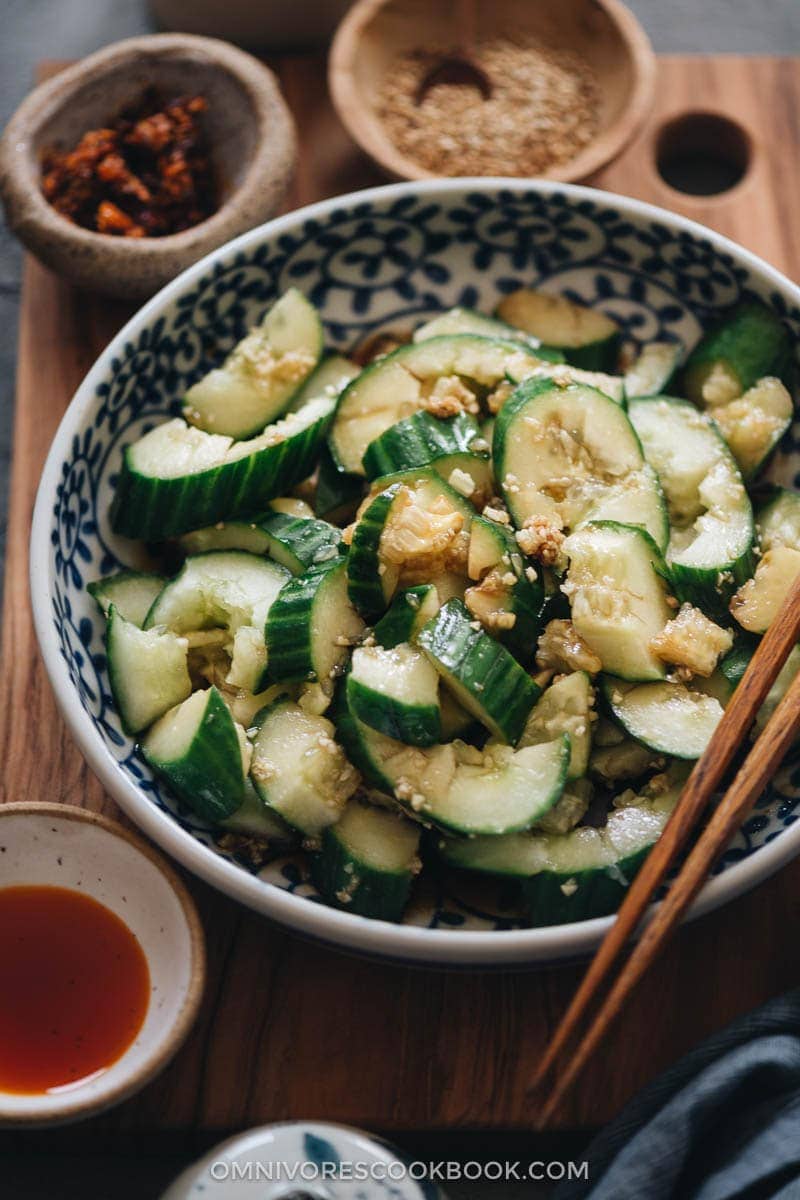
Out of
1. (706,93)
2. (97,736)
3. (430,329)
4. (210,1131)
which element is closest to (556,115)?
(706,93)

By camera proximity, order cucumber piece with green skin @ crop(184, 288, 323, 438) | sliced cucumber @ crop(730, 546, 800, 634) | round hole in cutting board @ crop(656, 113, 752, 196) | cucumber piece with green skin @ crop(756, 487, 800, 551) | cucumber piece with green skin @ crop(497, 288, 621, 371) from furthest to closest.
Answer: round hole in cutting board @ crop(656, 113, 752, 196), cucumber piece with green skin @ crop(497, 288, 621, 371), cucumber piece with green skin @ crop(184, 288, 323, 438), cucumber piece with green skin @ crop(756, 487, 800, 551), sliced cucumber @ crop(730, 546, 800, 634)

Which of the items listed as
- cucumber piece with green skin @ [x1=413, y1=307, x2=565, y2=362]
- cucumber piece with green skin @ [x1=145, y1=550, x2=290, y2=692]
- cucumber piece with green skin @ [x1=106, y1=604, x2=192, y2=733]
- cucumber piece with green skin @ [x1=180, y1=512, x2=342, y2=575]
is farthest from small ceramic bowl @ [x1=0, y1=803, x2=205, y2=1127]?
cucumber piece with green skin @ [x1=413, y1=307, x2=565, y2=362]

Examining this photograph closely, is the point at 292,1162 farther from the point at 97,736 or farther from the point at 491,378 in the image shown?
the point at 491,378

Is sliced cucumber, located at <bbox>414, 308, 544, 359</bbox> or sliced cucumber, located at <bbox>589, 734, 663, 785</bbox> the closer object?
sliced cucumber, located at <bbox>589, 734, 663, 785</bbox>

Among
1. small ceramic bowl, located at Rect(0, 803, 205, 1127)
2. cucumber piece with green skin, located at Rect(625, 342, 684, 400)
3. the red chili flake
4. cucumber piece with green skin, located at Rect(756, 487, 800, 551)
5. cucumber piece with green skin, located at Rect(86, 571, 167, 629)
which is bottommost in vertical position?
small ceramic bowl, located at Rect(0, 803, 205, 1127)

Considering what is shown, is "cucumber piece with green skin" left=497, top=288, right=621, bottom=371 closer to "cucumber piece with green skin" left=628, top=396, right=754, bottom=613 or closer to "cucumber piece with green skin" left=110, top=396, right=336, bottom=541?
"cucumber piece with green skin" left=628, top=396, right=754, bottom=613

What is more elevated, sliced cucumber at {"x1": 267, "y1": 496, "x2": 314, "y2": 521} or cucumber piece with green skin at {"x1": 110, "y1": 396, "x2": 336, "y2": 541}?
cucumber piece with green skin at {"x1": 110, "y1": 396, "x2": 336, "y2": 541}
